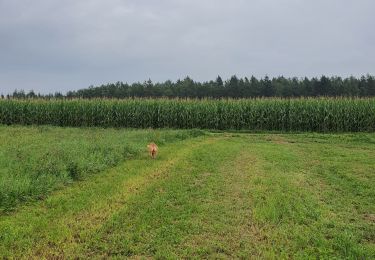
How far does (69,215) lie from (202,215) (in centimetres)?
225

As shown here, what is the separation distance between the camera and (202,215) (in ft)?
22.5

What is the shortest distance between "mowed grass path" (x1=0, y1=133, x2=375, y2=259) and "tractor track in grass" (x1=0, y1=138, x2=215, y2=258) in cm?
2

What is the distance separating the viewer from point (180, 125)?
28.8 metres

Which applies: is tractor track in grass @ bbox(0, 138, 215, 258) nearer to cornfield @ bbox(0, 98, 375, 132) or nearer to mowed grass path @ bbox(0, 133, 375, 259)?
mowed grass path @ bbox(0, 133, 375, 259)

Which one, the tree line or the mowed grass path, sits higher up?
the tree line

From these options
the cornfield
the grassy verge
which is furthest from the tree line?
the grassy verge

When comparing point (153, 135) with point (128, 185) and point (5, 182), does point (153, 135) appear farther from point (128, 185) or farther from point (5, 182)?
point (5, 182)

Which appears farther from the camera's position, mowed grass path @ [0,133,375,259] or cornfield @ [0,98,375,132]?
cornfield @ [0,98,375,132]

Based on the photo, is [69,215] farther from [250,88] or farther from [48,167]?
[250,88]

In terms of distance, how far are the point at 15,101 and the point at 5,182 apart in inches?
1060

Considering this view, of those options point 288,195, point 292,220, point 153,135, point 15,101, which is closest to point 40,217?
point 292,220

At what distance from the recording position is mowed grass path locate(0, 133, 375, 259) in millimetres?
5438

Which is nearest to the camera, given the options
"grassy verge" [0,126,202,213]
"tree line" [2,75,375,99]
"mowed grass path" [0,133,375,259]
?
"mowed grass path" [0,133,375,259]

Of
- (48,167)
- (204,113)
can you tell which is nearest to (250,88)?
(204,113)
